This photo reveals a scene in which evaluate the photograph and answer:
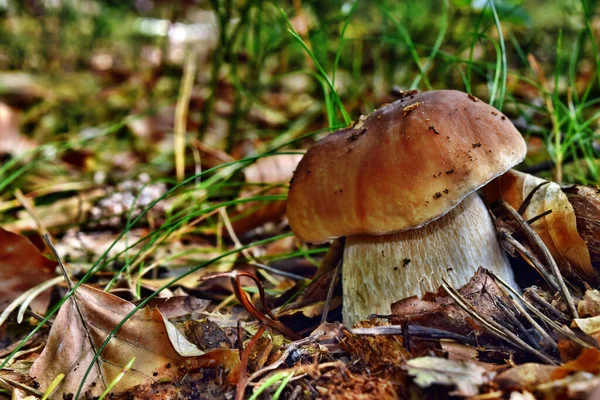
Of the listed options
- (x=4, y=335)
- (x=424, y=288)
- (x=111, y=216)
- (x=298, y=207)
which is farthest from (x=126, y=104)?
(x=424, y=288)

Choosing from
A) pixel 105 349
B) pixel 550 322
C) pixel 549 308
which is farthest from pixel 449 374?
pixel 105 349

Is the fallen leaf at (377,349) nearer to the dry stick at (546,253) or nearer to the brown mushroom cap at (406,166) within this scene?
the brown mushroom cap at (406,166)

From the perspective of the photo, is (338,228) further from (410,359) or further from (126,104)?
(126,104)

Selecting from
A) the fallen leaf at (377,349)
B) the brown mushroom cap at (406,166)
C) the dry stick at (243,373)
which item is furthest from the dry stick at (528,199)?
the dry stick at (243,373)

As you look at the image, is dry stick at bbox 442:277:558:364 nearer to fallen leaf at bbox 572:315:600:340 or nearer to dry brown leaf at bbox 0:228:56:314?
fallen leaf at bbox 572:315:600:340

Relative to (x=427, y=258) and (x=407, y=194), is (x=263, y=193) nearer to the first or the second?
(x=427, y=258)

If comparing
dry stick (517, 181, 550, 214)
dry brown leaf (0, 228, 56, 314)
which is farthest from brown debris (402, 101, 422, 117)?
dry brown leaf (0, 228, 56, 314)
